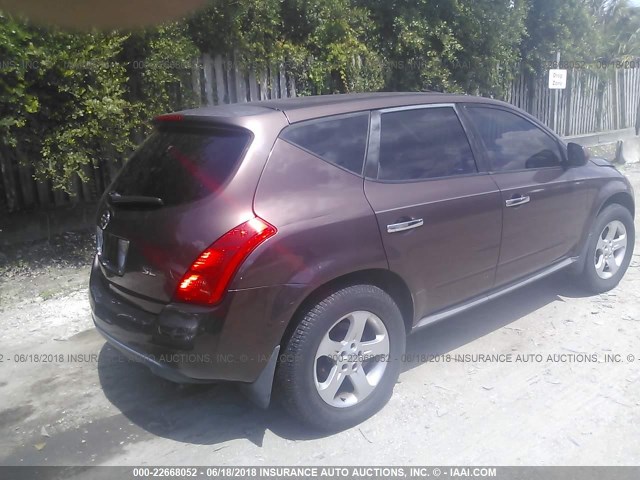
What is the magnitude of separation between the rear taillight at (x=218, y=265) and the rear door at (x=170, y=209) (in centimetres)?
4

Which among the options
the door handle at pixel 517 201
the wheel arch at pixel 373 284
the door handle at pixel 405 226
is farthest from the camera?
the door handle at pixel 517 201

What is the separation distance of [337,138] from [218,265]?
107cm

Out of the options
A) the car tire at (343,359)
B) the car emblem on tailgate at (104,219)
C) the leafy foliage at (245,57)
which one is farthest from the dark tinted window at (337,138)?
the leafy foliage at (245,57)

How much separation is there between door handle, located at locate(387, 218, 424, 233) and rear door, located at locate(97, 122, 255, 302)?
2.88 ft

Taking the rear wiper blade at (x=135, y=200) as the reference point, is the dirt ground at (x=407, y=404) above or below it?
below

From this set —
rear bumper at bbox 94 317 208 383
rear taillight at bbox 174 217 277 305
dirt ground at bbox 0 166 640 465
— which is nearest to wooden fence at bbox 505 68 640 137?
dirt ground at bbox 0 166 640 465

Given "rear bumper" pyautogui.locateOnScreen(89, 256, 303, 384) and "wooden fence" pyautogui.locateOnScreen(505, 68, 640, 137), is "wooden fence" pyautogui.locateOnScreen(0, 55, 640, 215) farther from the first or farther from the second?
"rear bumper" pyautogui.locateOnScreen(89, 256, 303, 384)

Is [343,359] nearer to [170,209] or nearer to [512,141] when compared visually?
[170,209]

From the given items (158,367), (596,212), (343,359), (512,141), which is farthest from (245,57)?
(158,367)

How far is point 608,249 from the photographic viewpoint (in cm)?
528

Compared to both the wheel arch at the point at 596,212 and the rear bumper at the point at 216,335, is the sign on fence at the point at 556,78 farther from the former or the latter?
the rear bumper at the point at 216,335

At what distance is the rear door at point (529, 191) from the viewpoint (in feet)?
13.9

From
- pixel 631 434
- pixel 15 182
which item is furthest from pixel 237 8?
pixel 631 434

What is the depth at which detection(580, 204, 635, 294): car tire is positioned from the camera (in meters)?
5.07
